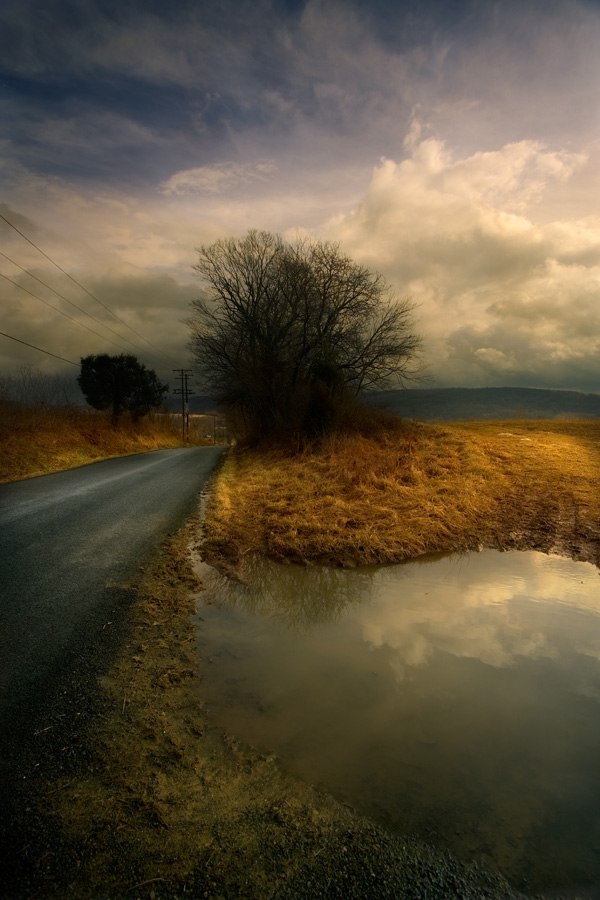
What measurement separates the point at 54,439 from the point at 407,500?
693 inches

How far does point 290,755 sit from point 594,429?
19.6m

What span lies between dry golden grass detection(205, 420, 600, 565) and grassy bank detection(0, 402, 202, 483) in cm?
730

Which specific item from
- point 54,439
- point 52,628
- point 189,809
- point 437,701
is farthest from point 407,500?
point 54,439

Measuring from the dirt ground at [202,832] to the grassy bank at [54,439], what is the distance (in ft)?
43.1

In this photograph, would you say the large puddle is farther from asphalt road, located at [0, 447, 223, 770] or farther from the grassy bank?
the grassy bank

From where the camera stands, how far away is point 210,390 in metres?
26.7

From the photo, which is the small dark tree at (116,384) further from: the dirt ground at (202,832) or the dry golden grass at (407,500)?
the dirt ground at (202,832)

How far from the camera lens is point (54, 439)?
66.3 feet

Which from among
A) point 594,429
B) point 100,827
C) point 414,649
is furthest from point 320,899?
point 594,429

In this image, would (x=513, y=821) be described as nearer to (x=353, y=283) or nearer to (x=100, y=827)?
(x=100, y=827)

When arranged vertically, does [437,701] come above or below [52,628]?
below

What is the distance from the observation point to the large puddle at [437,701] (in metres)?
2.31

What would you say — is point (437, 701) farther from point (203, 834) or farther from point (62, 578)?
point (62, 578)

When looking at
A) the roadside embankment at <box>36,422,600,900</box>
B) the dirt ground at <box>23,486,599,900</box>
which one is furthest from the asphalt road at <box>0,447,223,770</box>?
the dirt ground at <box>23,486,599,900</box>
